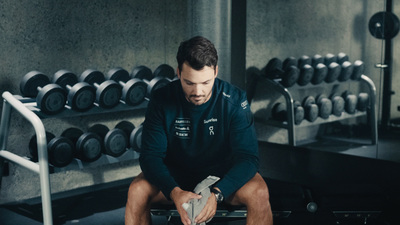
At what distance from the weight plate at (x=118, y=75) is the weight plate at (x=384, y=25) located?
2.21 metres

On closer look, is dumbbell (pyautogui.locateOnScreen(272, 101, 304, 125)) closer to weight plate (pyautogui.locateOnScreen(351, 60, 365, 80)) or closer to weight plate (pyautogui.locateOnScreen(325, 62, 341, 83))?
weight plate (pyautogui.locateOnScreen(325, 62, 341, 83))

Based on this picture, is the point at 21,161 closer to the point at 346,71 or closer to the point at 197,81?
the point at 197,81

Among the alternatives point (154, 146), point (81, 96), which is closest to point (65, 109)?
point (81, 96)

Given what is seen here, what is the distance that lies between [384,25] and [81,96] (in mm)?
2680

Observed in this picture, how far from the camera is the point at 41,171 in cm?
254

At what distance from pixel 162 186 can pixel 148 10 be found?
2.22 metres

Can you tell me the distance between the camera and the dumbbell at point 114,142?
3.16 m

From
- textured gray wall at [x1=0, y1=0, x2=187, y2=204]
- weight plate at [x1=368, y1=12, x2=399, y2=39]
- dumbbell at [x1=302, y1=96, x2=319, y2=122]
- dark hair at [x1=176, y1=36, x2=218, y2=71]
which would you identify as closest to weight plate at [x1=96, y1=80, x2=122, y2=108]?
textured gray wall at [x1=0, y1=0, x2=187, y2=204]

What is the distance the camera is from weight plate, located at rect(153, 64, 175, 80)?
359cm

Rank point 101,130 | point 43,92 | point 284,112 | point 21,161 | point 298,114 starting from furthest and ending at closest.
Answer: point 284,112
point 298,114
point 101,130
point 43,92
point 21,161

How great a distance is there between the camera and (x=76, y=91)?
9.55 ft

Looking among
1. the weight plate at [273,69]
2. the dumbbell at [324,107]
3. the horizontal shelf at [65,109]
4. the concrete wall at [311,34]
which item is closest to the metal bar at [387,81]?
the concrete wall at [311,34]

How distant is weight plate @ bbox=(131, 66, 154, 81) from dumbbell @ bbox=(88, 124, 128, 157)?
46 centimetres

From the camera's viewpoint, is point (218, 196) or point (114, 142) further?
point (114, 142)
